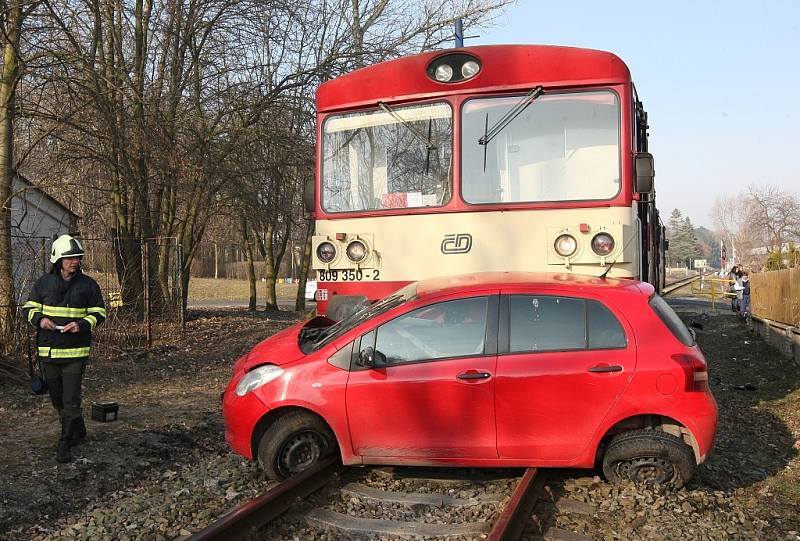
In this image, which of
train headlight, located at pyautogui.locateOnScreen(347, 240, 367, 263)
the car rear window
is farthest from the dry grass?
the car rear window

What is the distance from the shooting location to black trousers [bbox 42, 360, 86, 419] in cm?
644

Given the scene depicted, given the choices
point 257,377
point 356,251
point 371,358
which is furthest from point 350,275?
point 371,358

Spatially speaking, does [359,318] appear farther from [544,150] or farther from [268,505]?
[544,150]

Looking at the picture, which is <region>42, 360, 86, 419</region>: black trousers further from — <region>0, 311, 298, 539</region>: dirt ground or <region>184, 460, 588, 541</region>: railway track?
<region>184, 460, 588, 541</region>: railway track

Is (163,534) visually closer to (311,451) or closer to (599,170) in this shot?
(311,451)

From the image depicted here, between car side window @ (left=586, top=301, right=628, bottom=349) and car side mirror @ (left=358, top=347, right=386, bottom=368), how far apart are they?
1499 mm

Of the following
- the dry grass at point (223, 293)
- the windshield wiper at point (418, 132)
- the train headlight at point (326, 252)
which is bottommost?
the dry grass at point (223, 293)

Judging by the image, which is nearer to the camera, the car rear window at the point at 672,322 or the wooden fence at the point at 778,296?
the car rear window at the point at 672,322

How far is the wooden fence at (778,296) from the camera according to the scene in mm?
13648

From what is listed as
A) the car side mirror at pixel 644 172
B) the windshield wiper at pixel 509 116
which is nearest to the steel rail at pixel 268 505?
the windshield wiper at pixel 509 116

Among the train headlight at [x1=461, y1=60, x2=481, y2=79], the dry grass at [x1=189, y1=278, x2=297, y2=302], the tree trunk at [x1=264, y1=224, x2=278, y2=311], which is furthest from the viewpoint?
the dry grass at [x1=189, y1=278, x2=297, y2=302]

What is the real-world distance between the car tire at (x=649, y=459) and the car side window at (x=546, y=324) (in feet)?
2.43

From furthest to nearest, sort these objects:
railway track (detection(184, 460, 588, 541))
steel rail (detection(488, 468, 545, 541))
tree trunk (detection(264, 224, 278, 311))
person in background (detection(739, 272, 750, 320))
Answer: tree trunk (detection(264, 224, 278, 311)) < person in background (detection(739, 272, 750, 320)) < railway track (detection(184, 460, 588, 541)) < steel rail (detection(488, 468, 545, 541))

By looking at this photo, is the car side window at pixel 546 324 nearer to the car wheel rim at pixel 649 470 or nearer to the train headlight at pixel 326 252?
the car wheel rim at pixel 649 470
